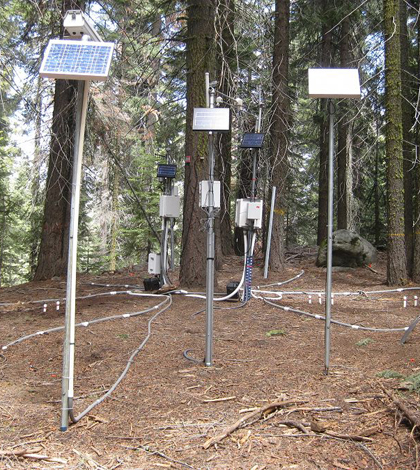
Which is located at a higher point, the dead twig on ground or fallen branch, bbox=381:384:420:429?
fallen branch, bbox=381:384:420:429

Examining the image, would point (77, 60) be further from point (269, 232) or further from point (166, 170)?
point (269, 232)

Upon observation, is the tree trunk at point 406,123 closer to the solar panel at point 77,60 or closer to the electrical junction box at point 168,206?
the electrical junction box at point 168,206

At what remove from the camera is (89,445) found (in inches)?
116

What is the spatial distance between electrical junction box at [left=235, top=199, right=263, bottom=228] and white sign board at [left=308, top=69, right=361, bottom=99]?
307 centimetres

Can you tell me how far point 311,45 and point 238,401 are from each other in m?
13.2

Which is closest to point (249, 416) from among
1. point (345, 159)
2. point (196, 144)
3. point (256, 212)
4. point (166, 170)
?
point (256, 212)

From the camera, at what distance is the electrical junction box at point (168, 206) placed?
8094 mm

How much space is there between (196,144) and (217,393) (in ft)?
15.7

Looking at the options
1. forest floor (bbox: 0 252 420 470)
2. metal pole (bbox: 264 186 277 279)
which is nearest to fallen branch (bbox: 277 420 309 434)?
forest floor (bbox: 0 252 420 470)

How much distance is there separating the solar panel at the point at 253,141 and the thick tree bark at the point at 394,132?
2.66 metres

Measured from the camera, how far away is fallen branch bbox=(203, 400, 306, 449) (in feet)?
9.50

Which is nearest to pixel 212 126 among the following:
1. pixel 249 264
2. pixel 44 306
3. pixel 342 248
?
pixel 249 264

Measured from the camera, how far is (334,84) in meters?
4.09

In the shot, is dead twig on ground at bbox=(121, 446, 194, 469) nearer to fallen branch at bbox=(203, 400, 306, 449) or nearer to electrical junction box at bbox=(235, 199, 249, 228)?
fallen branch at bbox=(203, 400, 306, 449)
